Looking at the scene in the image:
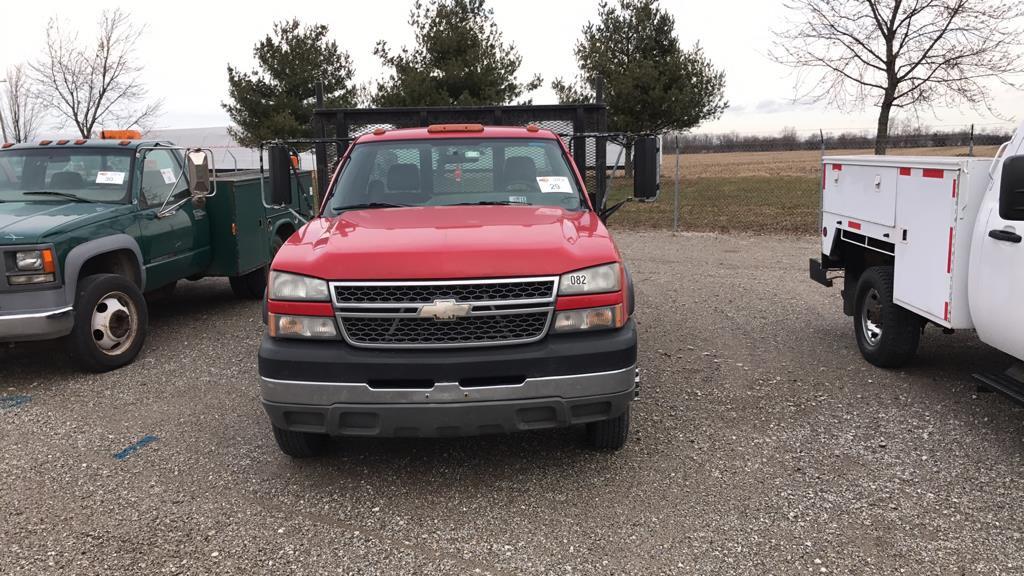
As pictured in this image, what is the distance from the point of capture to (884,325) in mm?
5961

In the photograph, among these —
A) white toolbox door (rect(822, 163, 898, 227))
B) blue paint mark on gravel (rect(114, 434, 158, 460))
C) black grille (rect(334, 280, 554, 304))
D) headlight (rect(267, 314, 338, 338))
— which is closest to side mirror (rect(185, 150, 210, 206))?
blue paint mark on gravel (rect(114, 434, 158, 460))

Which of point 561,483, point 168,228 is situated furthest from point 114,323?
point 561,483

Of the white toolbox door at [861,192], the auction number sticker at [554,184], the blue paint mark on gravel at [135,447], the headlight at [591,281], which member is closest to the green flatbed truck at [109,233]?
the blue paint mark on gravel at [135,447]

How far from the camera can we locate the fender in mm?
6043

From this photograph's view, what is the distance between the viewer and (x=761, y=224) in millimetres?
17031

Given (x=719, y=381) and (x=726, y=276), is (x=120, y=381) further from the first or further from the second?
(x=726, y=276)

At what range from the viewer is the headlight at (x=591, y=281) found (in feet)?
12.5

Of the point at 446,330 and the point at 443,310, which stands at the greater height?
the point at 443,310

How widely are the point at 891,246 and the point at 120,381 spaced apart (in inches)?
232

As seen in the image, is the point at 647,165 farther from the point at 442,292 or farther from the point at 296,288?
the point at 296,288

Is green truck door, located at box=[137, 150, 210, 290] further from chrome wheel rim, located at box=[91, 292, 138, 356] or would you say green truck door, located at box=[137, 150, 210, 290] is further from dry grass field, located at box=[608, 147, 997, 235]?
dry grass field, located at box=[608, 147, 997, 235]

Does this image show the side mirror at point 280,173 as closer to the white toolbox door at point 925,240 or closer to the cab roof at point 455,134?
the cab roof at point 455,134

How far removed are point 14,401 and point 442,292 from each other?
3.93 metres

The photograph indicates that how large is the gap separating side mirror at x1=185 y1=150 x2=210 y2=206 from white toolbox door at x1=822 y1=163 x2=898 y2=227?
18.1ft
